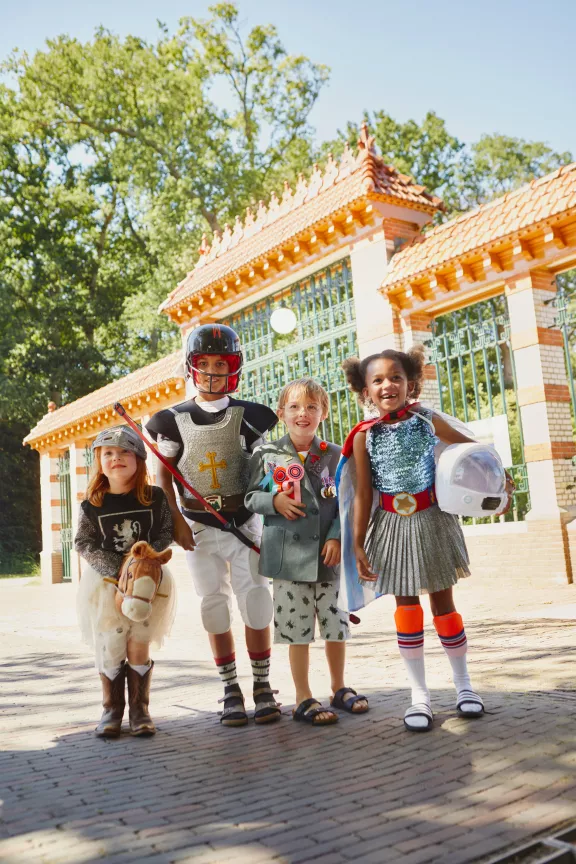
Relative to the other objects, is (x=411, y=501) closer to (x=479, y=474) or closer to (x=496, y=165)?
(x=479, y=474)

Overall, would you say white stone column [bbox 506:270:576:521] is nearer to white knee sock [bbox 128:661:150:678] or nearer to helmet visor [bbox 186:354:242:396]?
helmet visor [bbox 186:354:242:396]

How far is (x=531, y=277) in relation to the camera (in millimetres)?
8570

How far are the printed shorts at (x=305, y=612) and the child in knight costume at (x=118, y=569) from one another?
1.81 ft

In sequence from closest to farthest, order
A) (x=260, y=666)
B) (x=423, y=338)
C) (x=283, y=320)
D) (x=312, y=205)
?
(x=260, y=666) < (x=423, y=338) < (x=312, y=205) < (x=283, y=320)

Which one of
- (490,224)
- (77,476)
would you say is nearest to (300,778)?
(490,224)

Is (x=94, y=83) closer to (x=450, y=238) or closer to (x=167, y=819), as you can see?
(x=450, y=238)

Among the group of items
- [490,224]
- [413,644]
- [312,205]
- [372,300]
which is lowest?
[413,644]

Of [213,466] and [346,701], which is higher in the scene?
[213,466]

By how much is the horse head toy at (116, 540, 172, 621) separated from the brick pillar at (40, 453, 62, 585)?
55.0 feet

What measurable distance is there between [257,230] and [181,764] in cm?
1095

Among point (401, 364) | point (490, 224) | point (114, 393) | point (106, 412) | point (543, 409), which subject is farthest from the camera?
point (114, 393)

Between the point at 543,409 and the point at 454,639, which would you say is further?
the point at 543,409

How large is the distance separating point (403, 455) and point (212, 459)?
976mm

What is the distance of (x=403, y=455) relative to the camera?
3.32 metres
